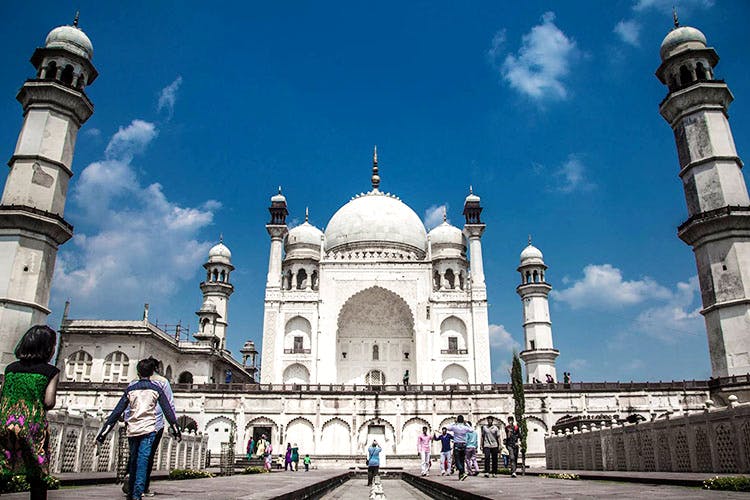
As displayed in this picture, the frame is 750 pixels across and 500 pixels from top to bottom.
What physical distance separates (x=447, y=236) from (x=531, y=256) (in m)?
5.86

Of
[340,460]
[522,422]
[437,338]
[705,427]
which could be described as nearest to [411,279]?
[437,338]

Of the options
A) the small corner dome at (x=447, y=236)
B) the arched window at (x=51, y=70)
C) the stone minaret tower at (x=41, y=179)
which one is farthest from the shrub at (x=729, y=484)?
the small corner dome at (x=447, y=236)

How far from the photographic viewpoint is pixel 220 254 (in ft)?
137

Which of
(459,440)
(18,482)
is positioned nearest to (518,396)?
(459,440)

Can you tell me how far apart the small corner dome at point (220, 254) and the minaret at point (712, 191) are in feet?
94.9

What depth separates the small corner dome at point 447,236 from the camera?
40344 millimetres

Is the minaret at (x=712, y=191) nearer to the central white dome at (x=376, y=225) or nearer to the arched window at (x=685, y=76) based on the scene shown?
the arched window at (x=685, y=76)

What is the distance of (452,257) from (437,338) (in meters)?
6.50

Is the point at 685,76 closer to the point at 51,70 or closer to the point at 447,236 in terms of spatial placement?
the point at 447,236

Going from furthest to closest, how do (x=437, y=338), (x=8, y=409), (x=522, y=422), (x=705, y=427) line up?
(x=437, y=338) < (x=522, y=422) < (x=705, y=427) < (x=8, y=409)

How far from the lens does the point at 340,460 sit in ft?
88.5

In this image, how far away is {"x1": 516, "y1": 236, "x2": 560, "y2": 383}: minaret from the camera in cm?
3659

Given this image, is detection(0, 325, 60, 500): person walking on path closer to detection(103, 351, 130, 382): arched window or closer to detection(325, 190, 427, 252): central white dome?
detection(103, 351, 130, 382): arched window

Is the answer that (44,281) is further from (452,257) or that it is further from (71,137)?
(452,257)
